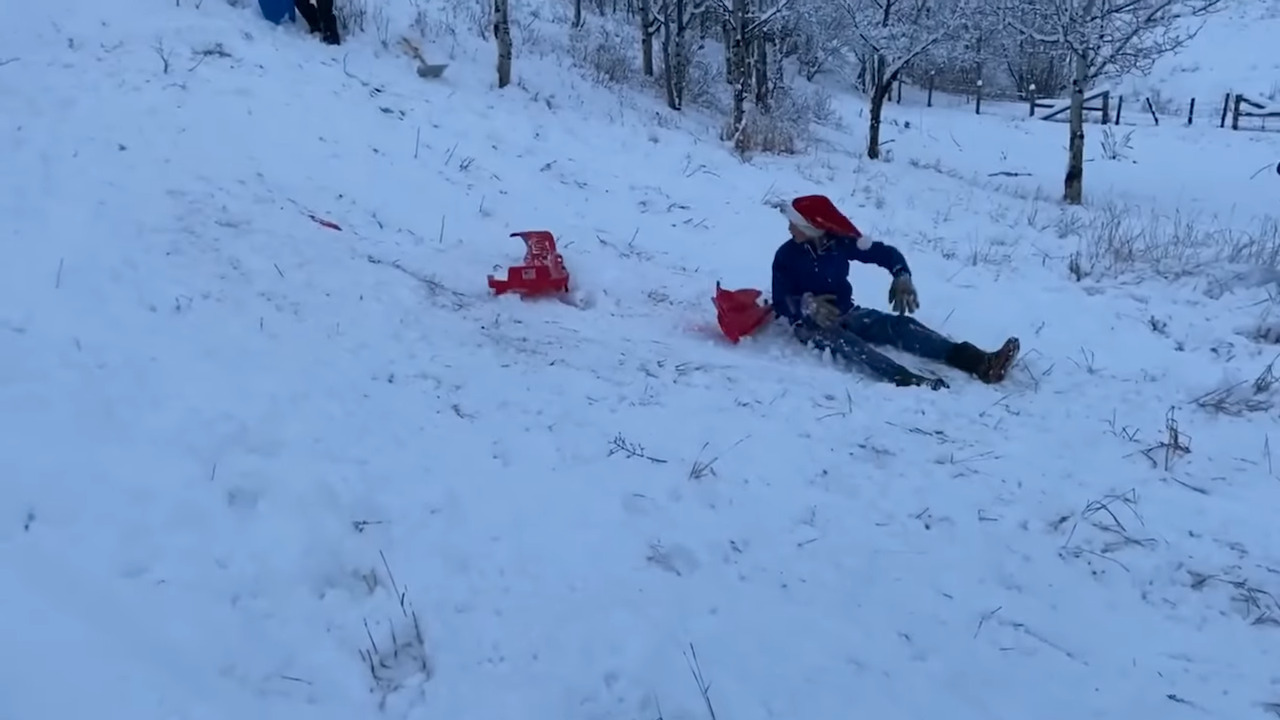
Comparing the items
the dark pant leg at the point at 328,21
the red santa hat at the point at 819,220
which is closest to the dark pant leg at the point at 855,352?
the red santa hat at the point at 819,220

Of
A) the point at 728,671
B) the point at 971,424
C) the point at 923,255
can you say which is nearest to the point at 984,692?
the point at 728,671

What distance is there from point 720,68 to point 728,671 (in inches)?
927

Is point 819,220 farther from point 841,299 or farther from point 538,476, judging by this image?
point 538,476

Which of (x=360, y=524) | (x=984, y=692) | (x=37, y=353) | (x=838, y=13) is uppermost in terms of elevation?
(x=838, y=13)

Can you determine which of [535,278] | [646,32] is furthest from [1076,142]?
[535,278]

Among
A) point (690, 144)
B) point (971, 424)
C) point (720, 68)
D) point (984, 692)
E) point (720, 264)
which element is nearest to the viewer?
point (984, 692)

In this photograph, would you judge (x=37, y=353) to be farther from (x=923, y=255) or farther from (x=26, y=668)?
(x=923, y=255)

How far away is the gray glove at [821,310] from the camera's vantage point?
5500 millimetres

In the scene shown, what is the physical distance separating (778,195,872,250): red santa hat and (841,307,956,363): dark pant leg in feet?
1.47

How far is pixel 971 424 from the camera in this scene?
178 inches

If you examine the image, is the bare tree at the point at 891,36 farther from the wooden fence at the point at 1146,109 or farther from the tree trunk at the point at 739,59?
the wooden fence at the point at 1146,109

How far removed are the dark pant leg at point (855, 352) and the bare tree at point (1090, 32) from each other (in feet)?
36.2

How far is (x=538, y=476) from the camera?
12.4 feet

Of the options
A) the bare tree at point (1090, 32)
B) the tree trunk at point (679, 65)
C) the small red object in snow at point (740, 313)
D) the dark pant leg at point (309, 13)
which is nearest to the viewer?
the small red object in snow at point (740, 313)
